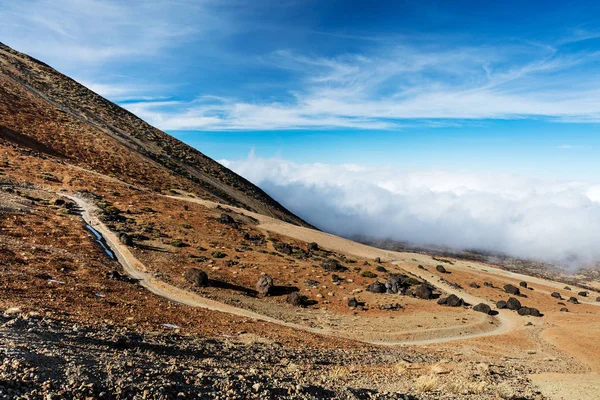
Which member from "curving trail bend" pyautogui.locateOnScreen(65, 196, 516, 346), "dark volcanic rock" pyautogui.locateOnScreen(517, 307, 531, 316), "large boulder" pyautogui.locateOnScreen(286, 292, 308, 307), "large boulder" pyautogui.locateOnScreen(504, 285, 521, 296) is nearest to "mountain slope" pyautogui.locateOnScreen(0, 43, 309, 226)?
"curving trail bend" pyautogui.locateOnScreen(65, 196, 516, 346)

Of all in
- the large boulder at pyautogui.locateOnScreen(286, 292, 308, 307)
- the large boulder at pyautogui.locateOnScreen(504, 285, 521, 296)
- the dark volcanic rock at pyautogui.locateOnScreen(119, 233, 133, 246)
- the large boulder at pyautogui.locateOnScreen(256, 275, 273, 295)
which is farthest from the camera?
the large boulder at pyautogui.locateOnScreen(504, 285, 521, 296)

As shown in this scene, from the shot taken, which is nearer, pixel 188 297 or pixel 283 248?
pixel 188 297

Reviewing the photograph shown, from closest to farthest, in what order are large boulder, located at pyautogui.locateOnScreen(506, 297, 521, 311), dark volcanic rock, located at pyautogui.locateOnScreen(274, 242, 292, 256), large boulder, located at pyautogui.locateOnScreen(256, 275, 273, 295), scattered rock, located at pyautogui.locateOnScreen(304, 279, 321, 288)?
1. large boulder, located at pyautogui.locateOnScreen(256, 275, 273, 295)
2. scattered rock, located at pyautogui.locateOnScreen(304, 279, 321, 288)
3. large boulder, located at pyautogui.locateOnScreen(506, 297, 521, 311)
4. dark volcanic rock, located at pyautogui.locateOnScreen(274, 242, 292, 256)

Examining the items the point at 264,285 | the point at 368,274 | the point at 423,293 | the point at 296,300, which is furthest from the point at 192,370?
the point at 368,274

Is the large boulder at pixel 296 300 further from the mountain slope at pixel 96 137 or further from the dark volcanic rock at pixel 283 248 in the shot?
the mountain slope at pixel 96 137

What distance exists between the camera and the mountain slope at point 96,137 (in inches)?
3108

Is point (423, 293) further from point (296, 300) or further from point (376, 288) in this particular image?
point (296, 300)

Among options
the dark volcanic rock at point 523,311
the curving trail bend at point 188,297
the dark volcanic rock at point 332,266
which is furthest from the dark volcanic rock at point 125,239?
the dark volcanic rock at point 523,311

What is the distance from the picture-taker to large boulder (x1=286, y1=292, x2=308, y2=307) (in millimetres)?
35812

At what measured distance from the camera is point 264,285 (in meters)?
36.8

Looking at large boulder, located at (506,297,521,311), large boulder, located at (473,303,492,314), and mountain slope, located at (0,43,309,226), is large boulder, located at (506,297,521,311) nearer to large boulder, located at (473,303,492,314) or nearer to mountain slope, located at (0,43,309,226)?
large boulder, located at (473,303,492,314)

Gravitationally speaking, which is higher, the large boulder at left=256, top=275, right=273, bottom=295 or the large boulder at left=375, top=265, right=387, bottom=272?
the large boulder at left=375, top=265, right=387, bottom=272

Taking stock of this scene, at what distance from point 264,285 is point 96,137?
79547 mm

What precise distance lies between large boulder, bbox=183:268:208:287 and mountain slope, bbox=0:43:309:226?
4576 cm
